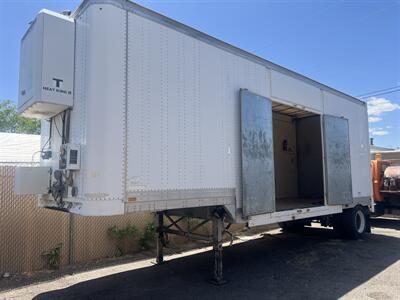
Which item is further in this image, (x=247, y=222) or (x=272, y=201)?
(x=272, y=201)

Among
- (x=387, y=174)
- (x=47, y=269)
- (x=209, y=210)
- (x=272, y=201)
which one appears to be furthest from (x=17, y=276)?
(x=387, y=174)

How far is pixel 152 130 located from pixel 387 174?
11.2m

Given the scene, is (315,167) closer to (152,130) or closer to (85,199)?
(152,130)

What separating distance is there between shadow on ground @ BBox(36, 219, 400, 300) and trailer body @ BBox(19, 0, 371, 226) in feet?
3.57

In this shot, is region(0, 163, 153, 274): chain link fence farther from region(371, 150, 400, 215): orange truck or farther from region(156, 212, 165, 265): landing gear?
region(371, 150, 400, 215): orange truck

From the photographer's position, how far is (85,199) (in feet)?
13.7

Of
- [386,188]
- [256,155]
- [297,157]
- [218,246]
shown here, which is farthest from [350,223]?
[218,246]

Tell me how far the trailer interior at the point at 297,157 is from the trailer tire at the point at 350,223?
865mm

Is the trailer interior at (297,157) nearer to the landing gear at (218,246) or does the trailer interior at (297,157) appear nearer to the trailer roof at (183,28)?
the trailer roof at (183,28)

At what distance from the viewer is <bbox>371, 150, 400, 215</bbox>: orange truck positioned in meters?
12.5

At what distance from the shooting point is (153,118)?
4.74 m

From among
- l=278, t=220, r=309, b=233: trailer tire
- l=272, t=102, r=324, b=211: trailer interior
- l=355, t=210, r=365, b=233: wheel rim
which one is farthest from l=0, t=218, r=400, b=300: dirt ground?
l=272, t=102, r=324, b=211: trailer interior

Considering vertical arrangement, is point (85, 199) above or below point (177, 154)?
below

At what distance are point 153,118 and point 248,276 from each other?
3421 millimetres
